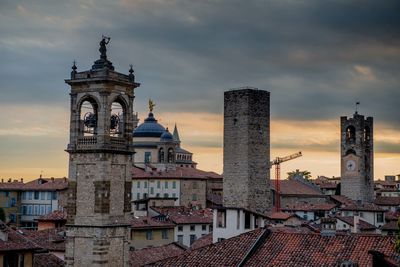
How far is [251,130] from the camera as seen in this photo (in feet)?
236

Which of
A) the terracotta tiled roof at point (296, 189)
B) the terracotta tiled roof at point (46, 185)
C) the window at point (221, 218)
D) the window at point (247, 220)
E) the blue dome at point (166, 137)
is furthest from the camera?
the blue dome at point (166, 137)

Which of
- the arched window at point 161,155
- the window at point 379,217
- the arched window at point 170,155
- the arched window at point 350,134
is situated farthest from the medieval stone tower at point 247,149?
the arched window at point 350,134

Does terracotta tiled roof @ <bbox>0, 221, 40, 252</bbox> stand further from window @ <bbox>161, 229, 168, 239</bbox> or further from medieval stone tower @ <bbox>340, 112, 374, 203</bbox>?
medieval stone tower @ <bbox>340, 112, 374, 203</bbox>

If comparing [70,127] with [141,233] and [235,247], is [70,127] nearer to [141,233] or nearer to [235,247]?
[235,247]

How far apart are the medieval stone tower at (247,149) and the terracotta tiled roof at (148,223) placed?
984 centimetres

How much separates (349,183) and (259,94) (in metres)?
39.4

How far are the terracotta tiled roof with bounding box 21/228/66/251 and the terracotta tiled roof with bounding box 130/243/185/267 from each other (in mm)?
4359

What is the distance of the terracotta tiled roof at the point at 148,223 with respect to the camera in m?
58.1

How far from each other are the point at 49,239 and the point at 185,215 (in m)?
22.4

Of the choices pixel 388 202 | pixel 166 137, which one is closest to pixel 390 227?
pixel 388 202

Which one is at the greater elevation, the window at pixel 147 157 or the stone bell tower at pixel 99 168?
the window at pixel 147 157

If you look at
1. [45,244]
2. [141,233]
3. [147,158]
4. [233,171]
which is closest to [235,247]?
[45,244]

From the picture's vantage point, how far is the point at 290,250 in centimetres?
3042

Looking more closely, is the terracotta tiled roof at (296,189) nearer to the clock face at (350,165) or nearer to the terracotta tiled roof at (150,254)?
the clock face at (350,165)
